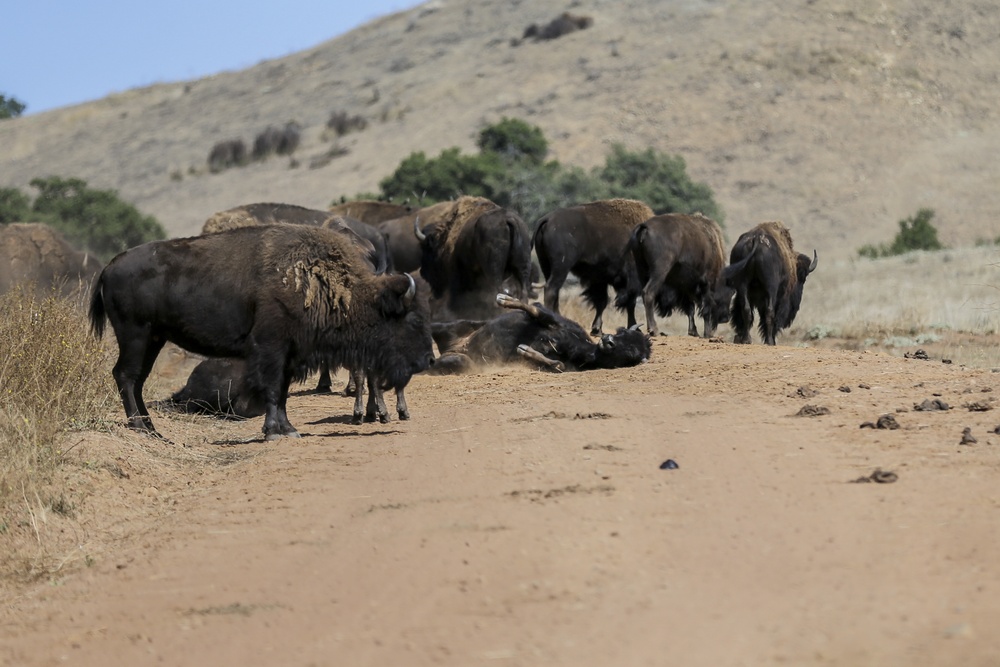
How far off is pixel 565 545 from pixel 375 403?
224 inches

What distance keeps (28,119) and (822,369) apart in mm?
90573

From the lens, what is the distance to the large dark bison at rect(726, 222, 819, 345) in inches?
713

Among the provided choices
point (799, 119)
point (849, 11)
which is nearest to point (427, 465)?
point (799, 119)

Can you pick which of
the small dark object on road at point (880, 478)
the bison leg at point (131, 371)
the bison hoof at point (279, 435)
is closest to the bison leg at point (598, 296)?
the bison hoof at point (279, 435)

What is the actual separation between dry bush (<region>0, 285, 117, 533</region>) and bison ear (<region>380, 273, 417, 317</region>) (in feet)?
7.94

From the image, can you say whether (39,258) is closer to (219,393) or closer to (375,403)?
(219,393)

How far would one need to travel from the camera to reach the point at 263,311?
37.7 ft

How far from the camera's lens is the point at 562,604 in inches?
221

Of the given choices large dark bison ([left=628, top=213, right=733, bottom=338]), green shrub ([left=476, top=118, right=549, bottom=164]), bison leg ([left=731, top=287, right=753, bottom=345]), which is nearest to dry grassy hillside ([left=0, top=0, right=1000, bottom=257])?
green shrub ([left=476, top=118, right=549, bottom=164])

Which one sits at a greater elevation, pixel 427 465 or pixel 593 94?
pixel 593 94

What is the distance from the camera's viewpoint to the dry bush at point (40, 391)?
8.63 metres

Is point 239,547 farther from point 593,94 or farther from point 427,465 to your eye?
point 593,94

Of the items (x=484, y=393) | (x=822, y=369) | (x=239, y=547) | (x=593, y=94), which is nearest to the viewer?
(x=239, y=547)

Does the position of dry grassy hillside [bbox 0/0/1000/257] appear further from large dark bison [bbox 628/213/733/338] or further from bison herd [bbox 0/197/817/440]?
bison herd [bbox 0/197/817/440]
